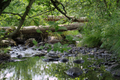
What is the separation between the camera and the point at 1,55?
439 centimetres

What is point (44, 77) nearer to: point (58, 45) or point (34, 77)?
point (34, 77)

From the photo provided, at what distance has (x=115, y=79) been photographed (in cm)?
224

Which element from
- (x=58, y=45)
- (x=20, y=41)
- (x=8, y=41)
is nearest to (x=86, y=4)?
(x=58, y=45)

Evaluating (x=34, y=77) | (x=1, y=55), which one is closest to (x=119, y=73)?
(x=34, y=77)

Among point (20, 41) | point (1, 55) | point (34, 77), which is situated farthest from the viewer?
point (20, 41)

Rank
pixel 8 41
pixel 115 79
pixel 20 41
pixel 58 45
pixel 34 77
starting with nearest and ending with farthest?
pixel 58 45
pixel 115 79
pixel 34 77
pixel 8 41
pixel 20 41

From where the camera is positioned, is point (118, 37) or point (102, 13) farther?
point (118, 37)

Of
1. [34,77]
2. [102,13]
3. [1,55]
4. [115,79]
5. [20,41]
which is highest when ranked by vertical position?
[102,13]

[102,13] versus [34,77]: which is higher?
[102,13]

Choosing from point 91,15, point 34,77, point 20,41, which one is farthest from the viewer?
point 20,41

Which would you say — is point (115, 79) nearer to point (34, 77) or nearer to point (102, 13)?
point (34, 77)

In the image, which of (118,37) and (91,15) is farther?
(118,37)

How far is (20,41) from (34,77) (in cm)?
729

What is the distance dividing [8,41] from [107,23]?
6.44 meters
